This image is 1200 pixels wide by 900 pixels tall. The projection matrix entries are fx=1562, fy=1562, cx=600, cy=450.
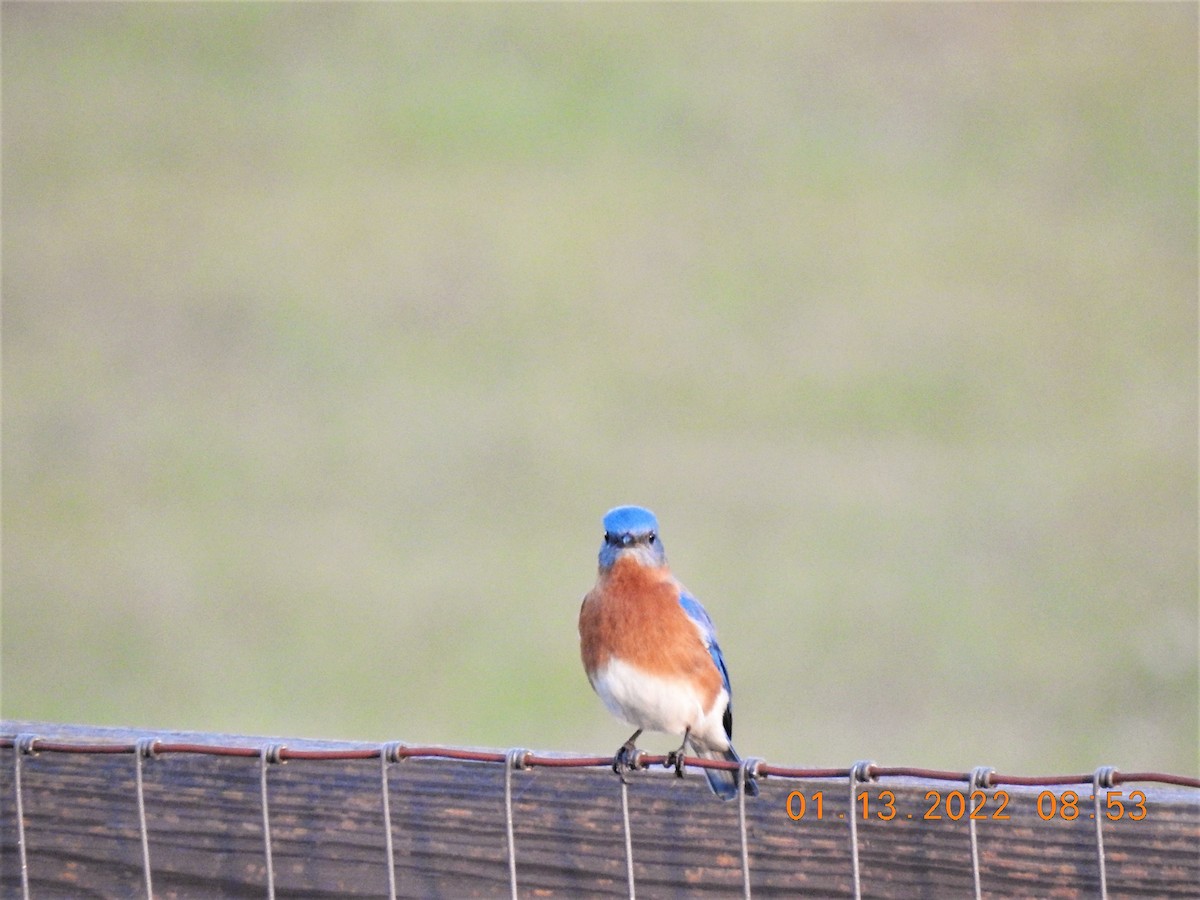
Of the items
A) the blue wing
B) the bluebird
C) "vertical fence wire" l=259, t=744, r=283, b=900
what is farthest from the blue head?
"vertical fence wire" l=259, t=744, r=283, b=900

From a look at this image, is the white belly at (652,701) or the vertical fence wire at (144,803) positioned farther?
the white belly at (652,701)

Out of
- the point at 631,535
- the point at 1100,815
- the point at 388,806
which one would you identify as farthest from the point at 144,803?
the point at 631,535

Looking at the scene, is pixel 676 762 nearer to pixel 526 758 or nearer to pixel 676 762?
pixel 676 762

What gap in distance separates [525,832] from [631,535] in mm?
1476

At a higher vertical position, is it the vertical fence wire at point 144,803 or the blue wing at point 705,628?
the blue wing at point 705,628

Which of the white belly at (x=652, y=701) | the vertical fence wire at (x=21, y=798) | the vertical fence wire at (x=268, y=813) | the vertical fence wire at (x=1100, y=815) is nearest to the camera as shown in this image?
the vertical fence wire at (x=1100, y=815)

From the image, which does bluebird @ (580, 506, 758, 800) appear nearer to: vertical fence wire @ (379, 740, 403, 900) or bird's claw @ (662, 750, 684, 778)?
bird's claw @ (662, 750, 684, 778)

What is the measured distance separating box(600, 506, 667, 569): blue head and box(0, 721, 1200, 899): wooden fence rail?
51.9 inches

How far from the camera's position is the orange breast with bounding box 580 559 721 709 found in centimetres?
341

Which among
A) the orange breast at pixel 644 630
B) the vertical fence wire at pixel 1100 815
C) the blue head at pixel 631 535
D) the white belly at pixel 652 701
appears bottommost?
the vertical fence wire at pixel 1100 815

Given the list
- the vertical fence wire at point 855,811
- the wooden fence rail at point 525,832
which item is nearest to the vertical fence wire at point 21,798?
the wooden fence rail at point 525,832

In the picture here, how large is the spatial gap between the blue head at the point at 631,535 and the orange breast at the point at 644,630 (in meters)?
0.02

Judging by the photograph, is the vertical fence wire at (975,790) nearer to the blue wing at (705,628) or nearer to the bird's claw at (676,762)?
the bird's claw at (676,762)
